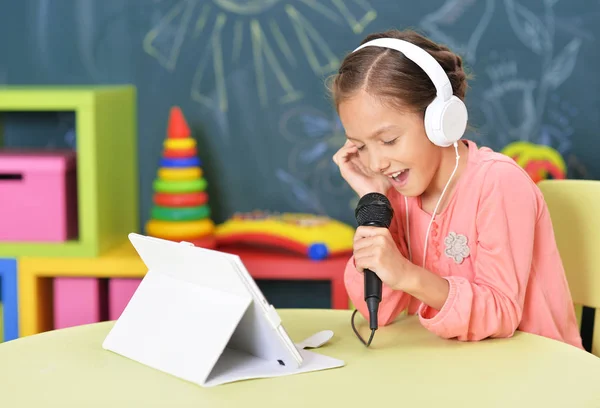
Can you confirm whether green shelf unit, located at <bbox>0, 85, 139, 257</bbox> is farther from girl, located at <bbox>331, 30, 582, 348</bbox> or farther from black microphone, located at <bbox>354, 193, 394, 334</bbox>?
black microphone, located at <bbox>354, 193, 394, 334</bbox>

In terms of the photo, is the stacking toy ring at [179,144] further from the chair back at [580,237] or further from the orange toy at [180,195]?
the chair back at [580,237]

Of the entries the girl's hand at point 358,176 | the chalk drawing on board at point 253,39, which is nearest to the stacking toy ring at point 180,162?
the chalk drawing on board at point 253,39

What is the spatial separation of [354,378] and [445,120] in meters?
0.44

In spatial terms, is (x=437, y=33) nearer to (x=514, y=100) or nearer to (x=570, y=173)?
(x=514, y=100)

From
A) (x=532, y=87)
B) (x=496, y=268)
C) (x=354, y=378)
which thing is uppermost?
(x=532, y=87)

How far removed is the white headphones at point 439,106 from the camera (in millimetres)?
1352

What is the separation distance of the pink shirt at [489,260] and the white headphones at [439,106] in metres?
0.12

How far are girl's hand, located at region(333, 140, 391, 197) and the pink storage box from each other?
99 centimetres

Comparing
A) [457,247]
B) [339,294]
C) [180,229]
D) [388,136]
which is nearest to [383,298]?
[457,247]

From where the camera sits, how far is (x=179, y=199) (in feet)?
7.87

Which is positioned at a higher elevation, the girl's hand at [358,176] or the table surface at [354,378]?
the girl's hand at [358,176]

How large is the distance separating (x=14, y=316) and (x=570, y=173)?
1601 mm

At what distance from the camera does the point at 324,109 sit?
8.50 ft

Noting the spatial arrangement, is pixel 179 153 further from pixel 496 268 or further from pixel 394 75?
pixel 496 268
